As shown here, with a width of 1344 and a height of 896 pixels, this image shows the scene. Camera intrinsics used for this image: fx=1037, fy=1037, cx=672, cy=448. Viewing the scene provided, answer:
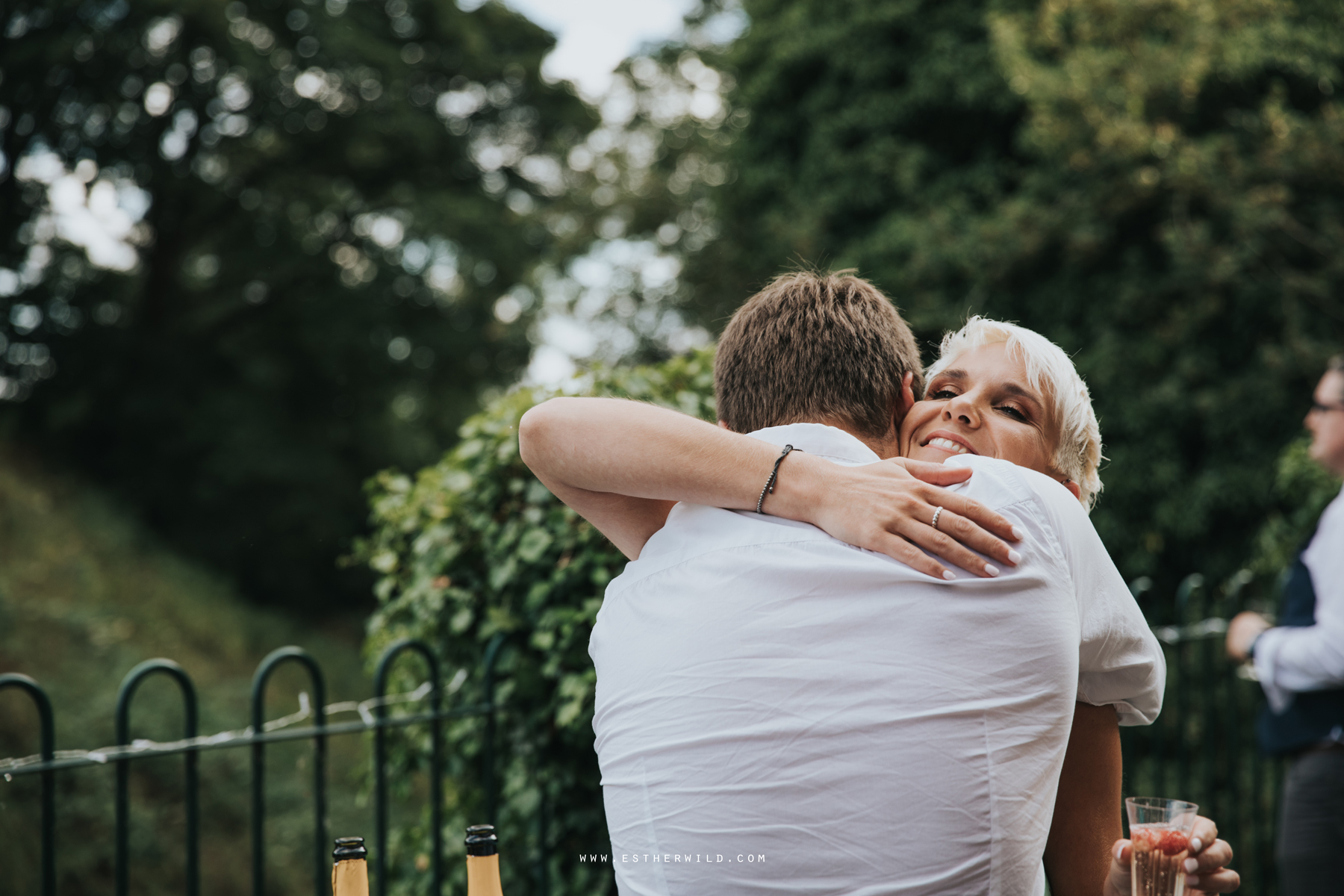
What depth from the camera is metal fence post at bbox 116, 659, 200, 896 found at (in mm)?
A: 2393

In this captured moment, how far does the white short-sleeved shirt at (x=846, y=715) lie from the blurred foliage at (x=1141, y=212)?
7.08 metres

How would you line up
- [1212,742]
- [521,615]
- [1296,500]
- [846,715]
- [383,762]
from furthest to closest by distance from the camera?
1. [1296,500]
2. [1212,742]
3. [521,615]
4. [383,762]
5. [846,715]

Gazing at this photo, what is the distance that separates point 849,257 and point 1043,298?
6.74 ft

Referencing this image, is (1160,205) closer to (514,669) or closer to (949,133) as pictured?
(949,133)

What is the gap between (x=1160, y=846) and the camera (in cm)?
156

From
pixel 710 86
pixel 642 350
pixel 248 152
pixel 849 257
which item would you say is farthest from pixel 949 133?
pixel 248 152

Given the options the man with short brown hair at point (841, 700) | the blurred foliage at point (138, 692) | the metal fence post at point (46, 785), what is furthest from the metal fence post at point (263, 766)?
the blurred foliage at point (138, 692)

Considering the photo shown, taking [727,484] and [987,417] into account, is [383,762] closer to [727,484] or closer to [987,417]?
[727,484]

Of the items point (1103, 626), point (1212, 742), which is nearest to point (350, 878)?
point (1103, 626)

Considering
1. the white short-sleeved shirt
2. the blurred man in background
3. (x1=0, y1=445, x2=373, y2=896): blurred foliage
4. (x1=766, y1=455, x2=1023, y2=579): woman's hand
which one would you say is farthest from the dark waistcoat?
(x1=0, y1=445, x2=373, y2=896): blurred foliage

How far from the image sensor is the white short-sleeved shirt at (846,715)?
1288 millimetres

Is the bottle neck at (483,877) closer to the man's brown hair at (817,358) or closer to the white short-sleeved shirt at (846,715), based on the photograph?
the white short-sleeved shirt at (846,715)

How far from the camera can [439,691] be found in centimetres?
298

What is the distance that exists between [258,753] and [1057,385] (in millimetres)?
2104
